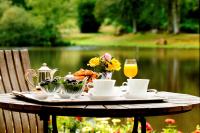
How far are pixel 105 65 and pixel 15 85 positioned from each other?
2.93ft

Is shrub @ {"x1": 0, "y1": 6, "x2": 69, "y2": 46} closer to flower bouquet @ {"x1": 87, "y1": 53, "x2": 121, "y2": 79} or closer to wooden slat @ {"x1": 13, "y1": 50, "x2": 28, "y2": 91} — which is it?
wooden slat @ {"x1": 13, "y1": 50, "x2": 28, "y2": 91}

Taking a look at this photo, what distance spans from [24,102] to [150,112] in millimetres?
762

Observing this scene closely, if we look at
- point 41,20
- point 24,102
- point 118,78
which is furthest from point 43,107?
point 41,20

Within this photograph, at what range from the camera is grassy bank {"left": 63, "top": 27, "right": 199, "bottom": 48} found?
4484 cm

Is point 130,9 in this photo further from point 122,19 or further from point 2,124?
point 2,124

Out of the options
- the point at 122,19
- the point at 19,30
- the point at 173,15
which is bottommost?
the point at 19,30

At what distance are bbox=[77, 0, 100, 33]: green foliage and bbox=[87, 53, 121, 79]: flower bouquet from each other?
58231 millimetres

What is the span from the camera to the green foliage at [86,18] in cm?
6278

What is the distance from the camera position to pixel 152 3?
173ft

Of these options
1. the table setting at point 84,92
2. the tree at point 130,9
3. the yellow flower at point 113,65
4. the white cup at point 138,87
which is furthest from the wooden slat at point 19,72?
the tree at point 130,9

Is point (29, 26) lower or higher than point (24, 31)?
higher

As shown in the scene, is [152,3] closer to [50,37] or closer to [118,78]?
[50,37]

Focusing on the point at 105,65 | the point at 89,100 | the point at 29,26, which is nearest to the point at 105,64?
the point at 105,65

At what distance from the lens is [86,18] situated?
2510 inches
